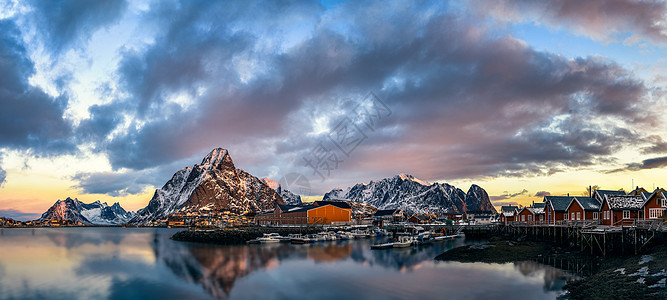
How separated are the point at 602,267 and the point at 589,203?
103 feet

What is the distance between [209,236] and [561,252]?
77.6 metres

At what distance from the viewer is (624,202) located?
5822 centimetres

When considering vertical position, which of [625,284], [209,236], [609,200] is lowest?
[209,236]

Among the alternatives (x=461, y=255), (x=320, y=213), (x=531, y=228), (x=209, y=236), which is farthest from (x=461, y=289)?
(x=320, y=213)

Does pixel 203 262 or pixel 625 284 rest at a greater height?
pixel 625 284

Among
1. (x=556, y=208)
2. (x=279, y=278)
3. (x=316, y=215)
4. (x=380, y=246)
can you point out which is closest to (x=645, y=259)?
(x=279, y=278)

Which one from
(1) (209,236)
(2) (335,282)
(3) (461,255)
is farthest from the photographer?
(1) (209,236)

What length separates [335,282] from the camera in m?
42.2

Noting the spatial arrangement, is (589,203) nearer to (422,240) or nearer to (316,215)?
(422,240)

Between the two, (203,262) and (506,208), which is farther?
(506,208)

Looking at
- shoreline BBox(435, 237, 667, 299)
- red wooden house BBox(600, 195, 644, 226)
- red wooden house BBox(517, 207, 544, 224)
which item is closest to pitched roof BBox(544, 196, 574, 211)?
red wooden house BBox(517, 207, 544, 224)

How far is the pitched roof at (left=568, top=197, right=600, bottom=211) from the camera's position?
212 feet

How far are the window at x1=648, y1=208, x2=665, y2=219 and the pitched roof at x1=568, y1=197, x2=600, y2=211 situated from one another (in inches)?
395

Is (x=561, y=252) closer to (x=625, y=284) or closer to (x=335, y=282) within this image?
(x=625, y=284)
